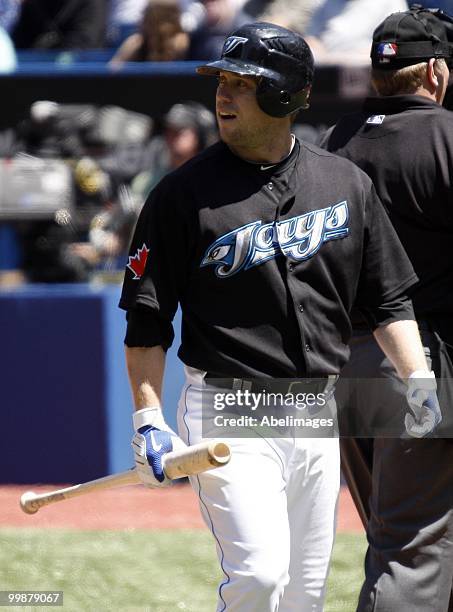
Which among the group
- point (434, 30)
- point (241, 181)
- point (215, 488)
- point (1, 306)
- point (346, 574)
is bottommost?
point (346, 574)

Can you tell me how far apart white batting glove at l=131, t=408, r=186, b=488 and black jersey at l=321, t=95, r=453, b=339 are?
1.02 meters

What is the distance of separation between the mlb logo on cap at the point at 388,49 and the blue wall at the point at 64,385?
3.35m

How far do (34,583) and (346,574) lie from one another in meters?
1.37

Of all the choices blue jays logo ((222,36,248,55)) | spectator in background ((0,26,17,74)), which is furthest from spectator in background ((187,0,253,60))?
blue jays logo ((222,36,248,55))

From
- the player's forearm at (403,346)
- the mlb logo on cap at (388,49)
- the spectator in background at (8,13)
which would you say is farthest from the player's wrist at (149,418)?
the spectator in background at (8,13)

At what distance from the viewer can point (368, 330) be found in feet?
12.4

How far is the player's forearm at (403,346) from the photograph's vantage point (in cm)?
339

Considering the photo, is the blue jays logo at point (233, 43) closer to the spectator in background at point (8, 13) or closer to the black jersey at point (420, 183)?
the black jersey at point (420, 183)

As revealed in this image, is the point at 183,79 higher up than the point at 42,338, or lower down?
higher up

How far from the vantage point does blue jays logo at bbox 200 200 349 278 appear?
3182 mm

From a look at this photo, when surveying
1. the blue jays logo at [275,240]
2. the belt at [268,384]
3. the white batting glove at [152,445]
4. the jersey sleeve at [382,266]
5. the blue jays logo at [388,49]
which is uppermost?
the blue jays logo at [388,49]

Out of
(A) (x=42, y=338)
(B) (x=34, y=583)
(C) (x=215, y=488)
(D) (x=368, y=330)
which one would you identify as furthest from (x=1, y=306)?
(C) (x=215, y=488)

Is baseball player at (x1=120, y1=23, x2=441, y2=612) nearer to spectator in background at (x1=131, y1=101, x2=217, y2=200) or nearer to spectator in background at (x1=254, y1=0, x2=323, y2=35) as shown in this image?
spectator in background at (x1=131, y1=101, x2=217, y2=200)

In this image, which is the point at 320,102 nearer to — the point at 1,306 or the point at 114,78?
the point at 114,78
